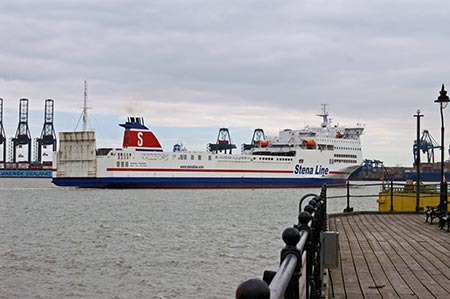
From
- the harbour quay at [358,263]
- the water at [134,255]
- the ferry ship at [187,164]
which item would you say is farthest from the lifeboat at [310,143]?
the harbour quay at [358,263]

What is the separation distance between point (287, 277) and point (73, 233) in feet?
73.6

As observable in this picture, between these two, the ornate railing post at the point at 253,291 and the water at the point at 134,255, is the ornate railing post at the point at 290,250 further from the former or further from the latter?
the water at the point at 134,255

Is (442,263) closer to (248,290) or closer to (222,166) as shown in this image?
(248,290)

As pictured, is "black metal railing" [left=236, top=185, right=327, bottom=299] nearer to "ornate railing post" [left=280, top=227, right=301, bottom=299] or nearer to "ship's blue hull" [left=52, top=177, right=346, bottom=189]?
"ornate railing post" [left=280, top=227, right=301, bottom=299]

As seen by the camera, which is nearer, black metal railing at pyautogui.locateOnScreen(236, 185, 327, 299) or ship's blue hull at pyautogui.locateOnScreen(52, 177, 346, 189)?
black metal railing at pyautogui.locateOnScreen(236, 185, 327, 299)

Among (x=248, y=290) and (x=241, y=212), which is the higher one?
(x=248, y=290)

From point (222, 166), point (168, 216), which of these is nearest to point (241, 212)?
point (168, 216)

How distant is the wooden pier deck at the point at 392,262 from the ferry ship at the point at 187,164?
52.6 m

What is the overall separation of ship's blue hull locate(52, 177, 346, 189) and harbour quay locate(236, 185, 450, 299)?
5355 cm

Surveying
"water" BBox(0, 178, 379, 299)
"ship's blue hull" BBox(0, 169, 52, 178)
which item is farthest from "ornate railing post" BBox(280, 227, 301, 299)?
"ship's blue hull" BBox(0, 169, 52, 178)

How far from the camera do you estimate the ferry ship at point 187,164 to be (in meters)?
64.2

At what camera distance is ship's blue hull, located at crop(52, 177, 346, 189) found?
63.9m

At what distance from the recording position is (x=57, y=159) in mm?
67125

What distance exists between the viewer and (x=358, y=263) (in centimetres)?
741
